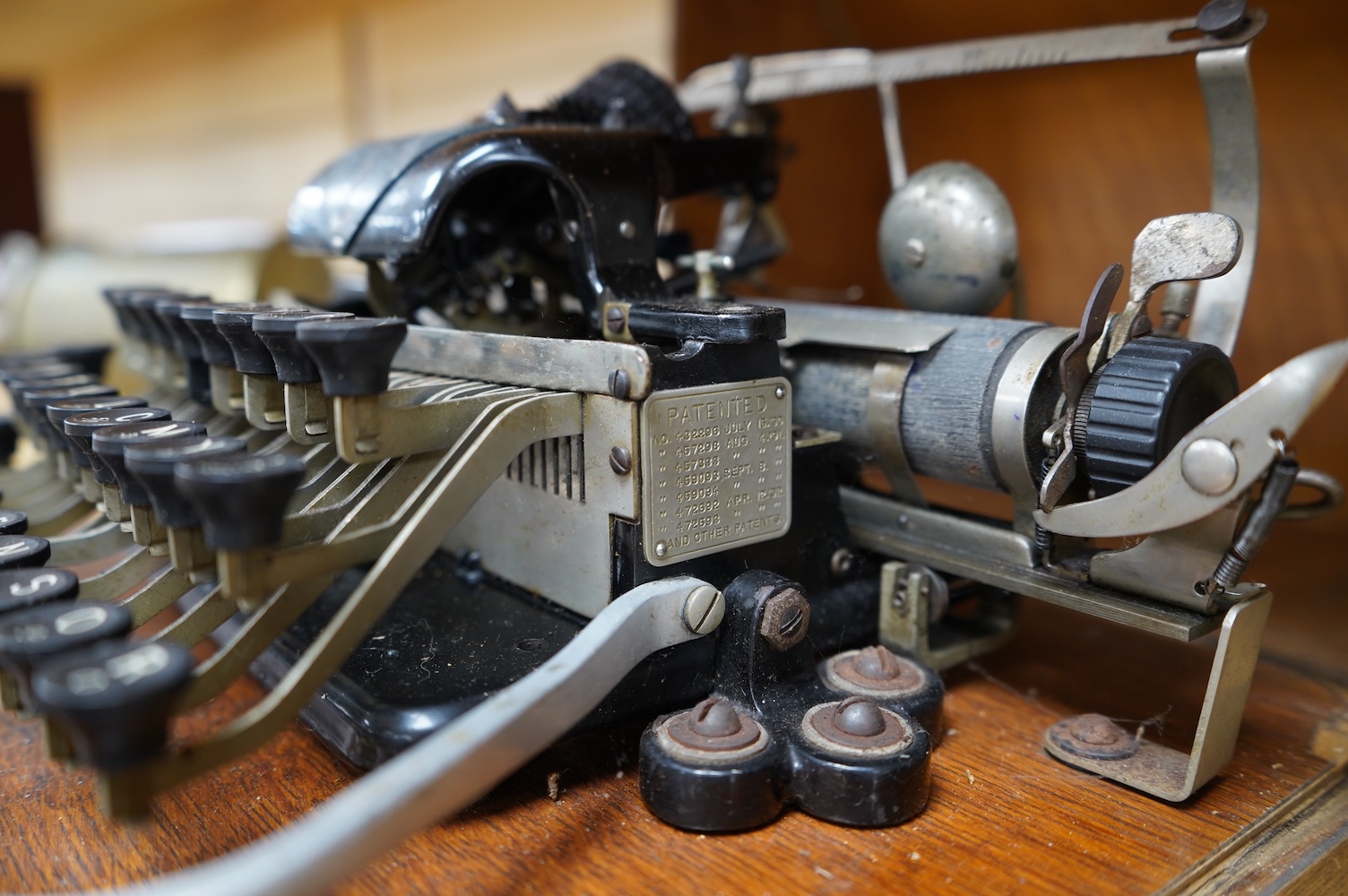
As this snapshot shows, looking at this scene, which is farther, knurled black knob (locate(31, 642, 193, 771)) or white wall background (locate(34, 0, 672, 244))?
white wall background (locate(34, 0, 672, 244))

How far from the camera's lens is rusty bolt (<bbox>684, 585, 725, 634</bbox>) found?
2.78 ft

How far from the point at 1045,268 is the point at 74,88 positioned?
3346mm

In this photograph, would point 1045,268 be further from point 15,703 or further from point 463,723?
point 15,703

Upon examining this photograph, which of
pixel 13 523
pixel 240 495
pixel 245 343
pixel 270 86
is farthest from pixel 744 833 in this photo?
pixel 270 86

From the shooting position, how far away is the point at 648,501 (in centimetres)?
84

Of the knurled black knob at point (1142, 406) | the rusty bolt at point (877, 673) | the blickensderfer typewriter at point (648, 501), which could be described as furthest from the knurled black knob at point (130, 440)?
the knurled black knob at point (1142, 406)

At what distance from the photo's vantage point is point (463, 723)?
2.14ft

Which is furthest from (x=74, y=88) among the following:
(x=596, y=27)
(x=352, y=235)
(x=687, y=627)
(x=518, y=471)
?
(x=687, y=627)

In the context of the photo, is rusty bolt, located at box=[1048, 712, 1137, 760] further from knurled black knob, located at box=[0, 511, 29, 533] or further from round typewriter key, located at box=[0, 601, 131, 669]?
knurled black knob, located at box=[0, 511, 29, 533]

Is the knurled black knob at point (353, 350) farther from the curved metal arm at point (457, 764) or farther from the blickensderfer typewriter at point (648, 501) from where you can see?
the curved metal arm at point (457, 764)

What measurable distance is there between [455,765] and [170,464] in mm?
271

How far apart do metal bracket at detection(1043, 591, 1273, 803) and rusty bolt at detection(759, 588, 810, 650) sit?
254 mm

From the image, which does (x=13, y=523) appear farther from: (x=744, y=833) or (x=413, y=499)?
(x=744, y=833)

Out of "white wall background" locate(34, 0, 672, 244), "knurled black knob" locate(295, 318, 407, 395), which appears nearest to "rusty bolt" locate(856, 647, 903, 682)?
"knurled black knob" locate(295, 318, 407, 395)
